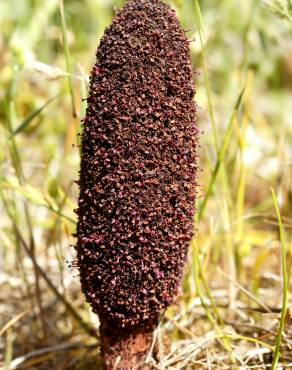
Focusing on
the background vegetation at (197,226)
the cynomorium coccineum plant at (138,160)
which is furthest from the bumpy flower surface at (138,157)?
the background vegetation at (197,226)

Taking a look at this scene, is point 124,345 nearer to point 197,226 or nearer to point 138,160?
point 197,226

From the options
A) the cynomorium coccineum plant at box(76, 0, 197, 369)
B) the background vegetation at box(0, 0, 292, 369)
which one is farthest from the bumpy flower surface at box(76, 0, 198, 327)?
the background vegetation at box(0, 0, 292, 369)

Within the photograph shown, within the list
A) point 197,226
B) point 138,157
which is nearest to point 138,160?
point 138,157

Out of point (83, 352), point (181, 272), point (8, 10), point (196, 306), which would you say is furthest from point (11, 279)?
point (8, 10)

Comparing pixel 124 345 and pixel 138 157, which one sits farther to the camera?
pixel 124 345

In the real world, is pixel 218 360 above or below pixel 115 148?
below

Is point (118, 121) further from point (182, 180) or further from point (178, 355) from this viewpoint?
point (178, 355)
